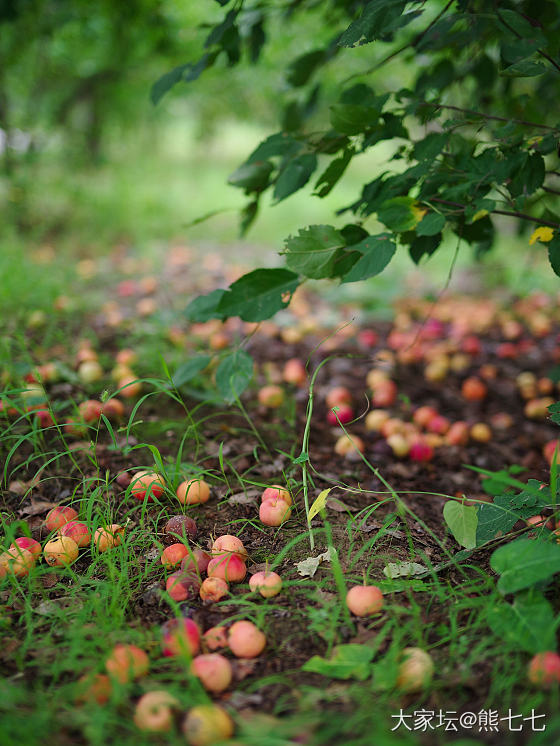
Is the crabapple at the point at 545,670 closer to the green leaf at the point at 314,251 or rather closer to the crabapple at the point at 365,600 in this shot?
the crabapple at the point at 365,600

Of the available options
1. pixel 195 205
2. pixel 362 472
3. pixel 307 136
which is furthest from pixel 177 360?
pixel 195 205

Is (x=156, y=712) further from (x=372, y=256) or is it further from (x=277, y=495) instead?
(x=372, y=256)

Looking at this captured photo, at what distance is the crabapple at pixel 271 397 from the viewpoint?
91.5 inches

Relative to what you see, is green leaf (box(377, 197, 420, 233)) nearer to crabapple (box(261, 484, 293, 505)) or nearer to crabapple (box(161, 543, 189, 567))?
crabapple (box(261, 484, 293, 505))

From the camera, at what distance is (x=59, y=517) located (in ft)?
4.85

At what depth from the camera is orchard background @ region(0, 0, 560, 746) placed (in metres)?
1.01

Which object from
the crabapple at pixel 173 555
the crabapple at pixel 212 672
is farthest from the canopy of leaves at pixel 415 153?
the crabapple at pixel 212 672

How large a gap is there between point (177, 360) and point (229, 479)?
2.78 feet

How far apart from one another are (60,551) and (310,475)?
78 centimetres

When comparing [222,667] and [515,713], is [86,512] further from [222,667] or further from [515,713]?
[515,713]

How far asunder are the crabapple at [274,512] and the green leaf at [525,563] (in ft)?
1.85

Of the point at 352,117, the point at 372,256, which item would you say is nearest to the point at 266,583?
the point at 372,256

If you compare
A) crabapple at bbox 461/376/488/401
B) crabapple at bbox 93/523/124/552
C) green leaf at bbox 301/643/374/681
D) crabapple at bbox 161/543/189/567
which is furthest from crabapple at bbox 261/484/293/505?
crabapple at bbox 461/376/488/401

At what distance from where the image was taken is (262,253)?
214 inches
